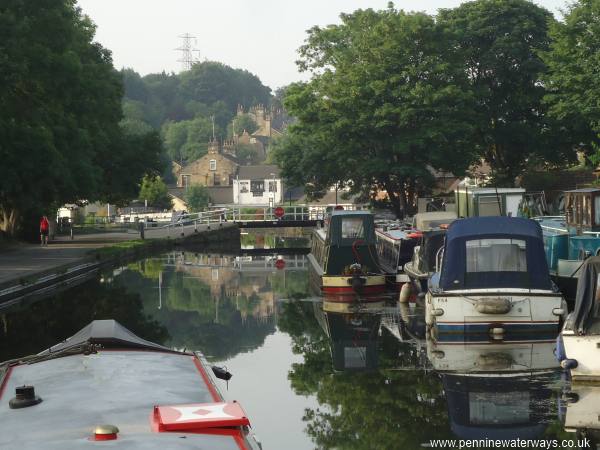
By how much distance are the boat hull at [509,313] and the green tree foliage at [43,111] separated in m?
23.0

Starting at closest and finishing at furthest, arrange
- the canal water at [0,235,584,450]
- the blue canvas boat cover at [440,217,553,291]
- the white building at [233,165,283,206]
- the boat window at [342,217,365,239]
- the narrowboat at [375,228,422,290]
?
the canal water at [0,235,584,450]
the blue canvas boat cover at [440,217,553,291]
the boat window at [342,217,365,239]
the narrowboat at [375,228,422,290]
the white building at [233,165,283,206]

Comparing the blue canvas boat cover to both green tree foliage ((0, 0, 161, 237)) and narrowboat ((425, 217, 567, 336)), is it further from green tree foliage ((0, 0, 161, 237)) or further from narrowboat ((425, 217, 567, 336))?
green tree foliage ((0, 0, 161, 237))

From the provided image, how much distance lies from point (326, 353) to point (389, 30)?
4659cm

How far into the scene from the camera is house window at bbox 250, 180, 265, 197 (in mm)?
154250

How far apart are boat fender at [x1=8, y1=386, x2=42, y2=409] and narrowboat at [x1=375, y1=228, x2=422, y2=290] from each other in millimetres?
24731

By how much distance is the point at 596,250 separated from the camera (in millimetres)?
29609

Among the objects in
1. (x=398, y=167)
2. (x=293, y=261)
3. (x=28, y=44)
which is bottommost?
(x=293, y=261)

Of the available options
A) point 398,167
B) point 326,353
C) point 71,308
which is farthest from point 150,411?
point 398,167

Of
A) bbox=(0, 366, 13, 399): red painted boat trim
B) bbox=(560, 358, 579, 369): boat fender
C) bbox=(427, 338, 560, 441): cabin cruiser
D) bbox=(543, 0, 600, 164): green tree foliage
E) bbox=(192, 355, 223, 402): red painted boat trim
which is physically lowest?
bbox=(427, 338, 560, 441): cabin cruiser

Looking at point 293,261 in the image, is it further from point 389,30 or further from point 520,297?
point 520,297

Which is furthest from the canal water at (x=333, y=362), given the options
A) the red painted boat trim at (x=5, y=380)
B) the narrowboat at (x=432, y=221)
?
the narrowboat at (x=432, y=221)

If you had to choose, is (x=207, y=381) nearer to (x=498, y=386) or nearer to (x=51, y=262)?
(x=498, y=386)

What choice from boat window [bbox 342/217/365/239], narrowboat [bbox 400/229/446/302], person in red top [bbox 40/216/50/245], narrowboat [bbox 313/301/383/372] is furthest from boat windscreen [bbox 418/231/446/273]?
person in red top [bbox 40/216/50/245]

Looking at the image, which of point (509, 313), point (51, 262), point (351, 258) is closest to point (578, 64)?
point (351, 258)
